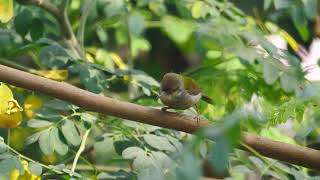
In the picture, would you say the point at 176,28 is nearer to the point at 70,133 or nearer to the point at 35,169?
the point at 70,133

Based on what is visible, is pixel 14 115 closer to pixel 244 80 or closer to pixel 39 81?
pixel 39 81

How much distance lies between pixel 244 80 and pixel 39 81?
2.98 feet

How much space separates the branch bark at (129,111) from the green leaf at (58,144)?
1.17ft

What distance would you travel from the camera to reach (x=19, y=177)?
1.67 meters

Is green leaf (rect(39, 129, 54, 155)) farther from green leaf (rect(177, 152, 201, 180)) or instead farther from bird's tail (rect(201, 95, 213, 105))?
green leaf (rect(177, 152, 201, 180))

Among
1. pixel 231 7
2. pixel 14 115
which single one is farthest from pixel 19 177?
pixel 231 7

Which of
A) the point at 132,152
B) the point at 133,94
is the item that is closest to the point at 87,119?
the point at 132,152

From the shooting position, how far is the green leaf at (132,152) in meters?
1.66

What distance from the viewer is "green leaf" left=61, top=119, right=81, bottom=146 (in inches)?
68.2

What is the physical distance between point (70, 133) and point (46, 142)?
0.22 feet

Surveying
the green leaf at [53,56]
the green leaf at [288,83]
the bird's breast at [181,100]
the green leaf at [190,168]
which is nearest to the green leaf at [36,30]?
the green leaf at [53,56]

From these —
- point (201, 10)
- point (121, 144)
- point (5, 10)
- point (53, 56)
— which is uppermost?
point (5, 10)

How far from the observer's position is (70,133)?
68.6 inches

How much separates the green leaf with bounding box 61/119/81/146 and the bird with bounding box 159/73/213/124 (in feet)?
0.78
